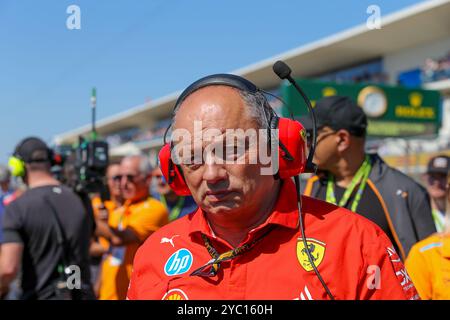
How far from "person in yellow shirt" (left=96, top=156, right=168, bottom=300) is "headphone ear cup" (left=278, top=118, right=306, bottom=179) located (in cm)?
284

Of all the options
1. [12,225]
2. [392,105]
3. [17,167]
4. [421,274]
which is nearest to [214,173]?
[421,274]

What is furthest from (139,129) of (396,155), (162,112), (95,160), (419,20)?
(95,160)

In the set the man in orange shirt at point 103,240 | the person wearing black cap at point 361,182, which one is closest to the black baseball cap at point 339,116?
the person wearing black cap at point 361,182

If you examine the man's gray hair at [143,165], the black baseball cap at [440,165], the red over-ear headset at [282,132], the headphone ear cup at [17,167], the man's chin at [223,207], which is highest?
the red over-ear headset at [282,132]

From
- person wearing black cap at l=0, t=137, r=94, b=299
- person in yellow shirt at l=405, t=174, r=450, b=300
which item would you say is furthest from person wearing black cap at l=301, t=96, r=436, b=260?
person wearing black cap at l=0, t=137, r=94, b=299

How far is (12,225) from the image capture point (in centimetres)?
340

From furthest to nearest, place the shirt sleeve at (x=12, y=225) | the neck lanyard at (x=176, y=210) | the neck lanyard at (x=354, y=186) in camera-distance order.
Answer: the neck lanyard at (x=176, y=210)
the shirt sleeve at (x=12, y=225)
the neck lanyard at (x=354, y=186)

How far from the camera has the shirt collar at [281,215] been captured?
1537mm

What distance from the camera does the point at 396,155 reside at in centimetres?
Result: 1331

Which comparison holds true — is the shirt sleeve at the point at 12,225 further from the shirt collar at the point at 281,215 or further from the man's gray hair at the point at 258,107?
the man's gray hair at the point at 258,107

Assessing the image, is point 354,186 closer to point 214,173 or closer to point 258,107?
point 258,107

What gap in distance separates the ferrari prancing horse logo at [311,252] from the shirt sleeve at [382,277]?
120 mm
